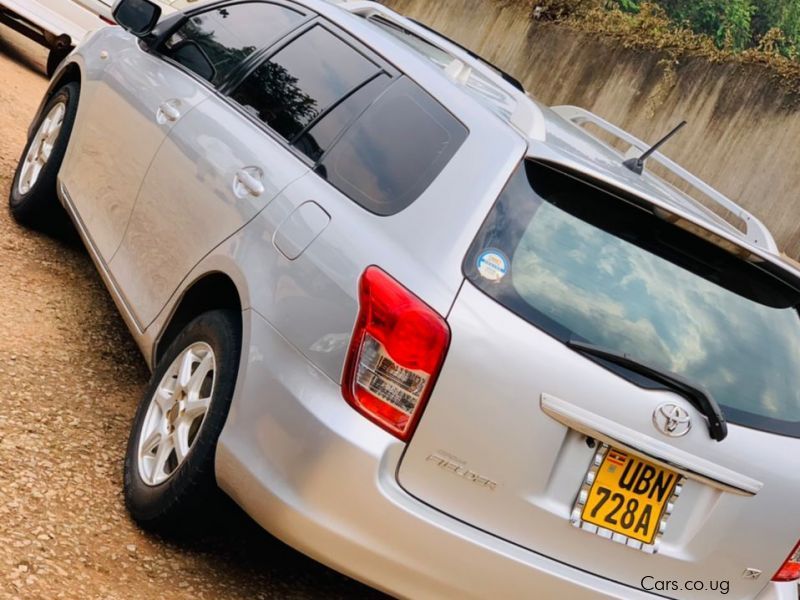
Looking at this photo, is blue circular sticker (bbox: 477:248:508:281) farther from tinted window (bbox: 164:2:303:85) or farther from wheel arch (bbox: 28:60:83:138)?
wheel arch (bbox: 28:60:83:138)

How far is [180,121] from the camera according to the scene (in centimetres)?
443

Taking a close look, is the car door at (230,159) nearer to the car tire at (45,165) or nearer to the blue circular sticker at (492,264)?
the blue circular sticker at (492,264)

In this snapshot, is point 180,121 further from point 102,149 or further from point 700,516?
point 700,516

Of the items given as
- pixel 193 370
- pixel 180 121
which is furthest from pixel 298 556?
pixel 180 121

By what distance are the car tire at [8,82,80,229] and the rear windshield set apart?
328cm

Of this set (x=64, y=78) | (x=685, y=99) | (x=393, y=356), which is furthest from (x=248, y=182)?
(x=685, y=99)

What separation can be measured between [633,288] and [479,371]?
56cm

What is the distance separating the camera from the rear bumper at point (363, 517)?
2953 mm

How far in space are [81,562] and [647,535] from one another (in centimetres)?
168

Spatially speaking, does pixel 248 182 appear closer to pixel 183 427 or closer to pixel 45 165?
pixel 183 427

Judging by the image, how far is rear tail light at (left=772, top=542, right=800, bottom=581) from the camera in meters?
3.30

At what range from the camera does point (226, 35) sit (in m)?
4.82

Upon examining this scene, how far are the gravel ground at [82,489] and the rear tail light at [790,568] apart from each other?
4.78 feet

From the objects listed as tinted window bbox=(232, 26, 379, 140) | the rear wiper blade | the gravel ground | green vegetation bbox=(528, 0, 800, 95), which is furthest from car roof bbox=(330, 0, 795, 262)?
green vegetation bbox=(528, 0, 800, 95)
